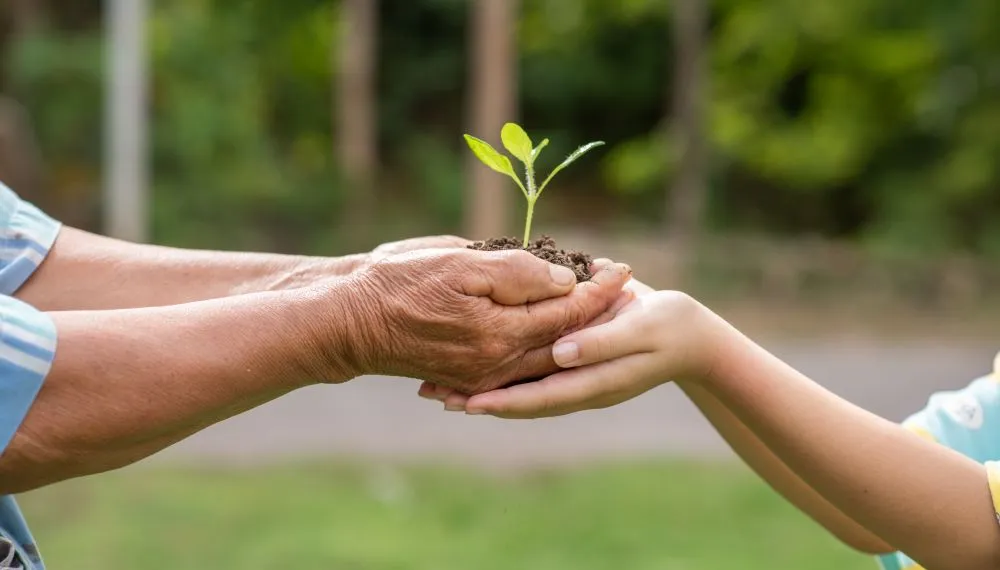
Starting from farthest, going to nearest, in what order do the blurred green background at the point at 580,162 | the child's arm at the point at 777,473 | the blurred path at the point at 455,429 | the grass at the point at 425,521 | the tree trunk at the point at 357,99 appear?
the tree trunk at the point at 357,99
the blurred path at the point at 455,429
the blurred green background at the point at 580,162
the grass at the point at 425,521
the child's arm at the point at 777,473

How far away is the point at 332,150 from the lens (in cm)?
2091

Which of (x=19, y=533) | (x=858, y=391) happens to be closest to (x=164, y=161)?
(x=858, y=391)

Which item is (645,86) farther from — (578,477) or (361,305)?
(361,305)

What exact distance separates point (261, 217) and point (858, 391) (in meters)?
9.49

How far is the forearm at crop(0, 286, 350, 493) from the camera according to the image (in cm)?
180

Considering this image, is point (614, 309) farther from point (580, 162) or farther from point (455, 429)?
point (580, 162)

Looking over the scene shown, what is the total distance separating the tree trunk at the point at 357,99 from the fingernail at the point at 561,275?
48.2 feet

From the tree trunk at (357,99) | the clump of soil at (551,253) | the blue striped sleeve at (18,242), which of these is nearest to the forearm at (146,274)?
the blue striped sleeve at (18,242)

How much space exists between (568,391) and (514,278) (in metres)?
0.25

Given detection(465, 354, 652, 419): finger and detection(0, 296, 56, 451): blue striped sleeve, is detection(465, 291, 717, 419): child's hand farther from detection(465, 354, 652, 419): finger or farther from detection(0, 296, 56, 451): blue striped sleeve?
detection(0, 296, 56, 451): blue striped sleeve

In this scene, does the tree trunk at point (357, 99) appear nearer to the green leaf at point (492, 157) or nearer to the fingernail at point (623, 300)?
the green leaf at point (492, 157)

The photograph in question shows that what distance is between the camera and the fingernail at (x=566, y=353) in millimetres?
2176

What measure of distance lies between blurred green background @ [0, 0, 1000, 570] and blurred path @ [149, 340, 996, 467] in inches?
17.6

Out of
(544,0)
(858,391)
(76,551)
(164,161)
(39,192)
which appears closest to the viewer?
(76,551)
